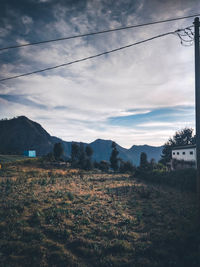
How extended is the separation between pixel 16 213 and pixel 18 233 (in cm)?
260

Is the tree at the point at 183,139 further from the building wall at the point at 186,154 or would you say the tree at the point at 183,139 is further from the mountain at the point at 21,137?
the mountain at the point at 21,137

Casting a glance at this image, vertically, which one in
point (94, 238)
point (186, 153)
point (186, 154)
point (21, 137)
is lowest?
point (94, 238)

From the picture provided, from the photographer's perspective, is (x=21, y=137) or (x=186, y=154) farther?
(x=21, y=137)

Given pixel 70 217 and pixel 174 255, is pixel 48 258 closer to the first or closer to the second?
pixel 70 217

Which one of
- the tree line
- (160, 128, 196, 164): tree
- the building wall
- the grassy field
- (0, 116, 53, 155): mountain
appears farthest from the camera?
(0, 116, 53, 155): mountain

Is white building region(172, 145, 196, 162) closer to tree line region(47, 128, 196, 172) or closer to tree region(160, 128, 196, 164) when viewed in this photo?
Answer: tree line region(47, 128, 196, 172)

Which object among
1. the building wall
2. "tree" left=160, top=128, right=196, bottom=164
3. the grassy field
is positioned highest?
"tree" left=160, top=128, right=196, bottom=164

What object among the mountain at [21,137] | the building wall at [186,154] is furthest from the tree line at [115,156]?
the mountain at [21,137]

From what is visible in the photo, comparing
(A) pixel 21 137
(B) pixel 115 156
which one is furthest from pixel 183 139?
(A) pixel 21 137

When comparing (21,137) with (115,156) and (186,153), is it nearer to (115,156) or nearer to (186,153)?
(115,156)

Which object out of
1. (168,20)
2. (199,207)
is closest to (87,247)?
(199,207)

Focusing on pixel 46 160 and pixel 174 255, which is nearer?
pixel 174 255

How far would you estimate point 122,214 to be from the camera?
34.9 feet

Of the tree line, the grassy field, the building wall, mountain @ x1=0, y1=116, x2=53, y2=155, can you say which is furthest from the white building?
mountain @ x1=0, y1=116, x2=53, y2=155
